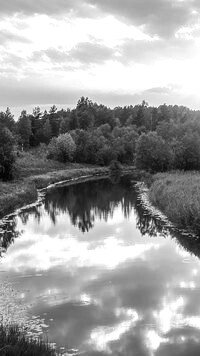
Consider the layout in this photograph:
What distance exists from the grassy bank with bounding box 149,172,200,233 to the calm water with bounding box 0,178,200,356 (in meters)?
1.60

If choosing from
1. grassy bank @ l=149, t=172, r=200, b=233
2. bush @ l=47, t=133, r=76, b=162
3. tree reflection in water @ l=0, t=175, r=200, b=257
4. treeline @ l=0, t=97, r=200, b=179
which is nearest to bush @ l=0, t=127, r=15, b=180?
treeline @ l=0, t=97, r=200, b=179

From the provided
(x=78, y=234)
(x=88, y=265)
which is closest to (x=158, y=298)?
(x=88, y=265)

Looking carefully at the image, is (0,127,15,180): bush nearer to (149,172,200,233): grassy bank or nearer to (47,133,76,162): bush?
(149,172,200,233): grassy bank

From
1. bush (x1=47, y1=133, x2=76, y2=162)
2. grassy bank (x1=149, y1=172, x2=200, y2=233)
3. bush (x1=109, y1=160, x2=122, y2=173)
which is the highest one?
bush (x1=47, y1=133, x2=76, y2=162)

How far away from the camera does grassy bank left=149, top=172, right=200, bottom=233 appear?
3375 centimetres

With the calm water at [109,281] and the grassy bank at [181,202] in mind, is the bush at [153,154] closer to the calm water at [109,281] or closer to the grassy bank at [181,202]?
the grassy bank at [181,202]

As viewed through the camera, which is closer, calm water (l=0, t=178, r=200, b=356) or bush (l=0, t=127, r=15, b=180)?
calm water (l=0, t=178, r=200, b=356)

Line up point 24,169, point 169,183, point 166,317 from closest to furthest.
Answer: point 166,317
point 169,183
point 24,169

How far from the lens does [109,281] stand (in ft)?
74.8

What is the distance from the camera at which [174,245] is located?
30.9m

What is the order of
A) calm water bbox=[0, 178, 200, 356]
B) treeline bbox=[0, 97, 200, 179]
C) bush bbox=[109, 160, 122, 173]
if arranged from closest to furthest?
1. calm water bbox=[0, 178, 200, 356]
2. treeline bbox=[0, 97, 200, 179]
3. bush bbox=[109, 160, 122, 173]

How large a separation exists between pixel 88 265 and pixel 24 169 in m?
63.0

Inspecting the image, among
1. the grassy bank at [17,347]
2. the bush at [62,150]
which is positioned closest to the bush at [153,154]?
the bush at [62,150]

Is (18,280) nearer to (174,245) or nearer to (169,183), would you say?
(174,245)
